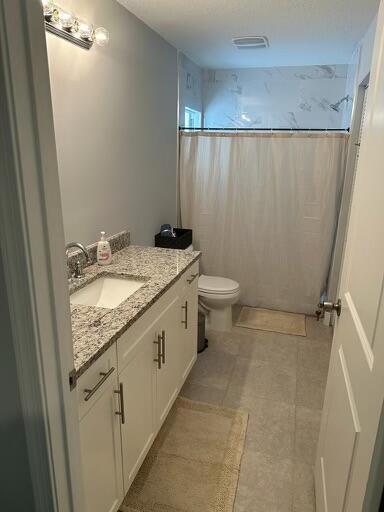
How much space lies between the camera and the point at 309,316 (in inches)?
139

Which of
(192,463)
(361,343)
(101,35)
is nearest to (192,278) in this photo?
(192,463)

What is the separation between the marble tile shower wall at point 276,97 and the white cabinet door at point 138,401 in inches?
117

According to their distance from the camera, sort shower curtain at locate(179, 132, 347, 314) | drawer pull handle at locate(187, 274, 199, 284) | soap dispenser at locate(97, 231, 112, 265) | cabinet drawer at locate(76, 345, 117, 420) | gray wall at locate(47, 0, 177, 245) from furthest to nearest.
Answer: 1. shower curtain at locate(179, 132, 347, 314)
2. drawer pull handle at locate(187, 274, 199, 284)
3. soap dispenser at locate(97, 231, 112, 265)
4. gray wall at locate(47, 0, 177, 245)
5. cabinet drawer at locate(76, 345, 117, 420)

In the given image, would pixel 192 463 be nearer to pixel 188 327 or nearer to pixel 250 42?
pixel 188 327

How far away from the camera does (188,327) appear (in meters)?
2.28

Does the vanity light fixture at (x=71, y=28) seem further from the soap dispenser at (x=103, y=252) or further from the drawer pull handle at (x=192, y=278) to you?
the drawer pull handle at (x=192, y=278)

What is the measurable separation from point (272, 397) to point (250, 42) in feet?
8.58

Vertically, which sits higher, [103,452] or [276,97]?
[276,97]

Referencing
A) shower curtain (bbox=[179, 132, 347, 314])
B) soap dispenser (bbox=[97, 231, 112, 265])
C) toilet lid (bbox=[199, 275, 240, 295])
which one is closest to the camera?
soap dispenser (bbox=[97, 231, 112, 265])

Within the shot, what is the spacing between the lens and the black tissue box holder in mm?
3020

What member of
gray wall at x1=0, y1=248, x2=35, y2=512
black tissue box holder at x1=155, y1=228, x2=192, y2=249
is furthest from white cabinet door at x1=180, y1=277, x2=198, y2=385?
gray wall at x1=0, y1=248, x2=35, y2=512

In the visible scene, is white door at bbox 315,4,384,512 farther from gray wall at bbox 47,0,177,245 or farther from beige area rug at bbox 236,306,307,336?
beige area rug at bbox 236,306,307,336

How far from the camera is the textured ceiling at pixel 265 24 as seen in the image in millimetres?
2150

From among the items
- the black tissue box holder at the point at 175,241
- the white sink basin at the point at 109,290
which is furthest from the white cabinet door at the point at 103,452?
the black tissue box holder at the point at 175,241
